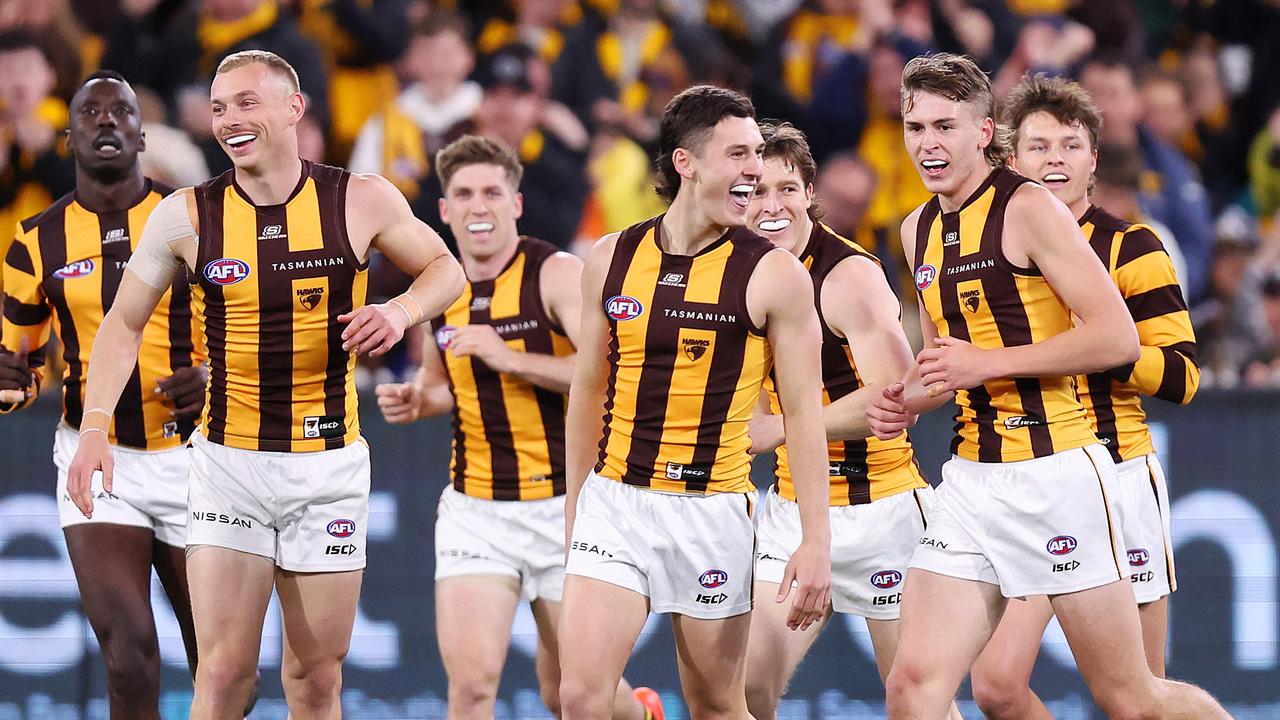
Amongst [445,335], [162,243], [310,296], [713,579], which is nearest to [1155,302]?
[713,579]

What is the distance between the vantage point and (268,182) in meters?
6.06

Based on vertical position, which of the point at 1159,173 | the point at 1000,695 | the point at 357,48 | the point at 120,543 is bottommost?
the point at 1000,695

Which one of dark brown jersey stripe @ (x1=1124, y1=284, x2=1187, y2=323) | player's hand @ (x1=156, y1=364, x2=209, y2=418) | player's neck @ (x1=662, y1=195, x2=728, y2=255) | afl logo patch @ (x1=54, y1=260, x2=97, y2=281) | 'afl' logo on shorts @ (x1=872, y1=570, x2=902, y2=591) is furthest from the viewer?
afl logo patch @ (x1=54, y1=260, x2=97, y2=281)

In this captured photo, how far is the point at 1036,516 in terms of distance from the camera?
5.68 m

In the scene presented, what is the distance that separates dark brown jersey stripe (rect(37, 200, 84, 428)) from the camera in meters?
6.93

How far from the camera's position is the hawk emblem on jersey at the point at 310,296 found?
6039mm

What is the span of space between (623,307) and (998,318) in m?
1.26

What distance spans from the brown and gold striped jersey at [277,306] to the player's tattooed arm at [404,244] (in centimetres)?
5

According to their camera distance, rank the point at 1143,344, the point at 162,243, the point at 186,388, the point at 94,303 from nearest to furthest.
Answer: the point at 162,243 → the point at 1143,344 → the point at 186,388 → the point at 94,303

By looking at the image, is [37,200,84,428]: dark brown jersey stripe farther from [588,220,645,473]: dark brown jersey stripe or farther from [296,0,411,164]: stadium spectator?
[296,0,411,164]: stadium spectator

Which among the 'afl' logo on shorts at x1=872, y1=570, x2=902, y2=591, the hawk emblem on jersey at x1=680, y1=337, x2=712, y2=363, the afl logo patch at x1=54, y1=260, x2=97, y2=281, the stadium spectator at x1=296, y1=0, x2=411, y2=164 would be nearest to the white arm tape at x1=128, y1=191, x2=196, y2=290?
the afl logo patch at x1=54, y1=260, x2=97, y2=281

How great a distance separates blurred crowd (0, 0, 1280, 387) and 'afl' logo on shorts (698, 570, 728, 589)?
391cm

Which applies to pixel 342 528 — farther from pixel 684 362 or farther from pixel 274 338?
pixel 684 362

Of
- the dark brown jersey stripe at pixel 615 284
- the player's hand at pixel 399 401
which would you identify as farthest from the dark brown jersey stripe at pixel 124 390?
the dark brown jersey stripe at pixel 615 284
